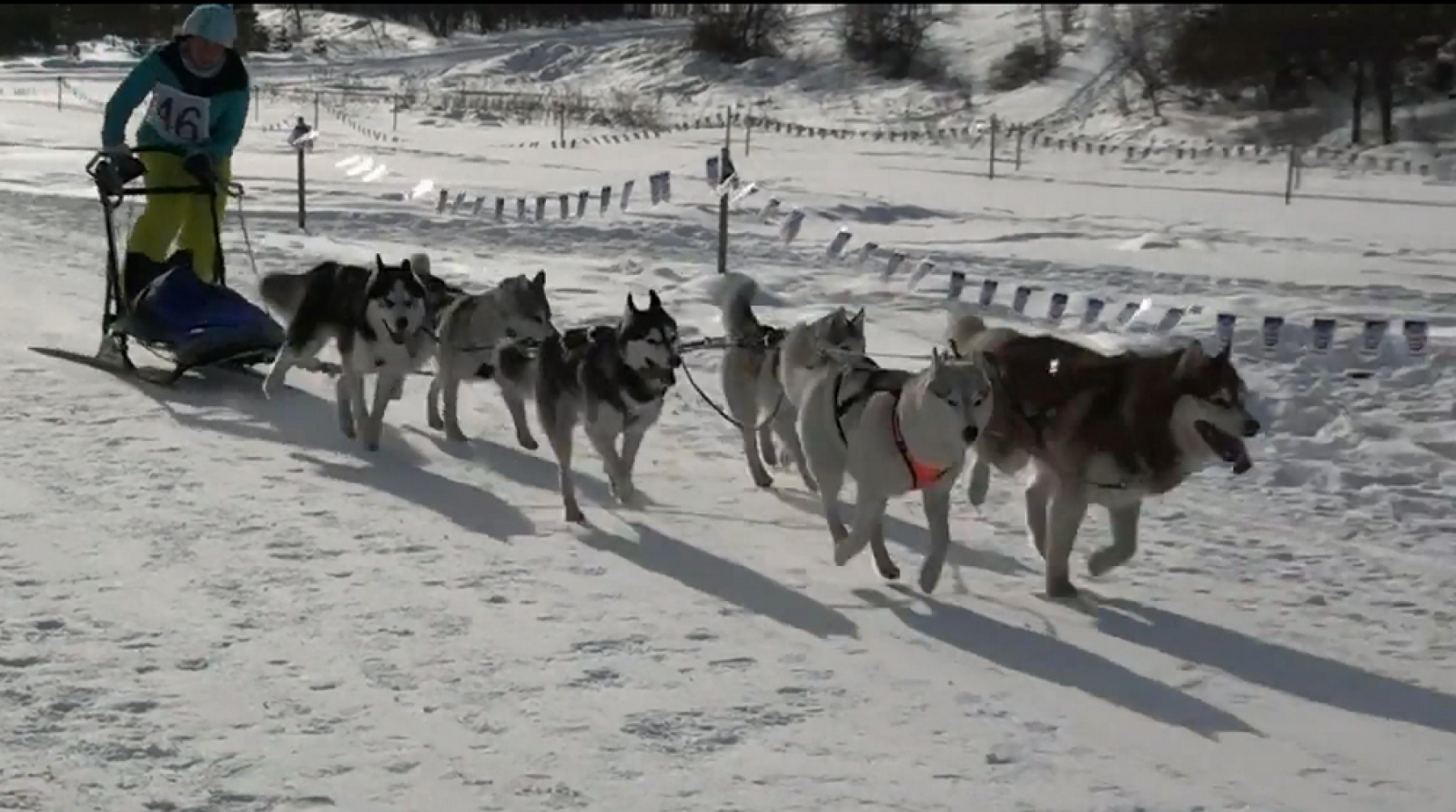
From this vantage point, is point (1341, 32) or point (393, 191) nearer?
point (393, 191)

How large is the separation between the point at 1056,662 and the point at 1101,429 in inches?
33.4

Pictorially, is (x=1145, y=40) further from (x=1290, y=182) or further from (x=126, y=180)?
(x=126, y=180)

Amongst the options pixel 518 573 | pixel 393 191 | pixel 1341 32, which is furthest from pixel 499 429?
pixel 1341 32

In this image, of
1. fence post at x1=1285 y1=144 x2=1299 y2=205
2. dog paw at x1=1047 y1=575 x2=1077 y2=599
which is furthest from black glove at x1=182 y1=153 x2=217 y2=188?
fence post at x1=1285 y1=144 x2=1299 y2=205

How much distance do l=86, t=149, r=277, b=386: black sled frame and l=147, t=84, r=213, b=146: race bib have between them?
0.62 feet

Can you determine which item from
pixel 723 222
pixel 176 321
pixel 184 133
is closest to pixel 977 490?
pixel 176 321

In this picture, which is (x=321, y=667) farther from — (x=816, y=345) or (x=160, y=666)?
(x=816, y=345)

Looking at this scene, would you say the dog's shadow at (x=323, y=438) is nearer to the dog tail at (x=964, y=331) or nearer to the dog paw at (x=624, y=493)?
the dog paw at (x=624, y=493)

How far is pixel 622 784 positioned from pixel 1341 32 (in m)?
28.7

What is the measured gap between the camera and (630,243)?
44.6ft

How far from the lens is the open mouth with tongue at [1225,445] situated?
451 cm

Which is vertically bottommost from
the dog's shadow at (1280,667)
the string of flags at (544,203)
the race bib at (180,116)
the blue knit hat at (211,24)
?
the dog's shadow at (1280,667)

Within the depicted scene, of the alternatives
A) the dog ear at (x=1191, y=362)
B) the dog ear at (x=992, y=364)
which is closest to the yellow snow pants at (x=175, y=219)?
the dog ear at (x=992, y=364)

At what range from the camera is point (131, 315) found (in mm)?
7270
